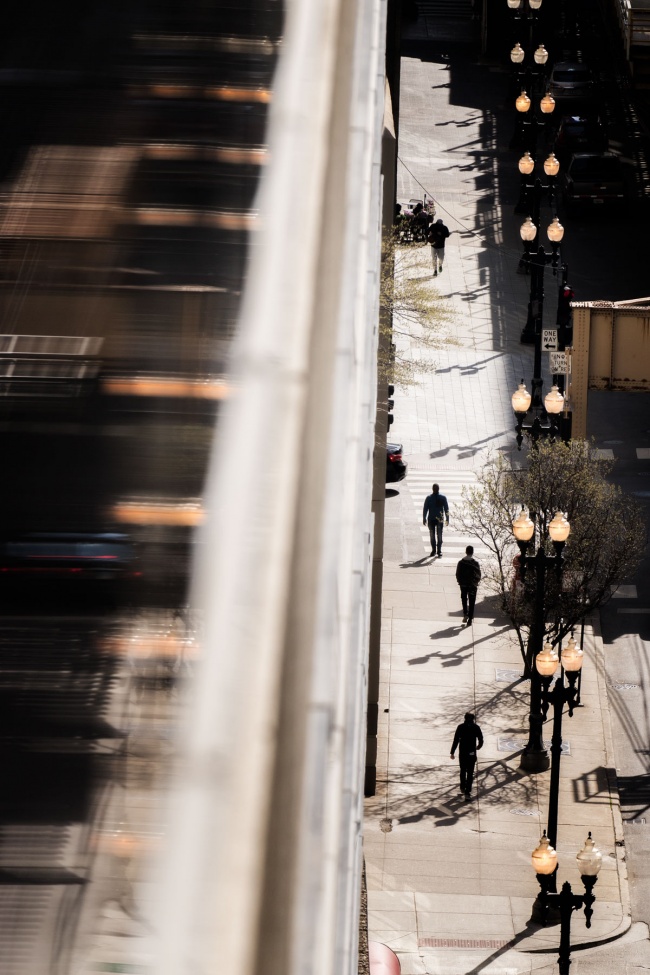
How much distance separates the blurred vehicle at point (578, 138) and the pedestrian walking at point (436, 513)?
20.9 meters

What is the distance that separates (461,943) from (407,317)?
16.7m

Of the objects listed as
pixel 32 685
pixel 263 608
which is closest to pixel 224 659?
pixel 263 608

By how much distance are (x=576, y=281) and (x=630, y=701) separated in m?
17.1

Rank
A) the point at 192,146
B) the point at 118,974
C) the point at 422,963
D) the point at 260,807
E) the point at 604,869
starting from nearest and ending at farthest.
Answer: the point at 118,974
the point at 260,807
the point at 192,146
the point at 422,963
the point at 604,869

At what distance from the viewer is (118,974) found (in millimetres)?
2363

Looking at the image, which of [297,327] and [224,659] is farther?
[297,327]

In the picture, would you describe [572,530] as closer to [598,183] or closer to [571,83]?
[598,183]

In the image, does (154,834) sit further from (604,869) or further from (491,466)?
(491,466)

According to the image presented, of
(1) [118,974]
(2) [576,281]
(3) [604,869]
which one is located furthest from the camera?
(2) [576,281]

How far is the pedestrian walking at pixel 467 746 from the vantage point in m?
19.7

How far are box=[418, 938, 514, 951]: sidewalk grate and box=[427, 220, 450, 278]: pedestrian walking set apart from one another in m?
23.5

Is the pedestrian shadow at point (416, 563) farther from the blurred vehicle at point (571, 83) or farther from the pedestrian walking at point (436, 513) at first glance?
the blurred vehicle at point (571, 83)

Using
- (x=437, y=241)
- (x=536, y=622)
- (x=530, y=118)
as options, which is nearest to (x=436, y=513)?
(x=536, y=622)

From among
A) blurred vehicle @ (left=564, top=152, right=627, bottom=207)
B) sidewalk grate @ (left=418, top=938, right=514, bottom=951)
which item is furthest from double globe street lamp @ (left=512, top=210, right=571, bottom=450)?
sidewalk grate @ (left=418, top=938, right=514, bottom=951)
